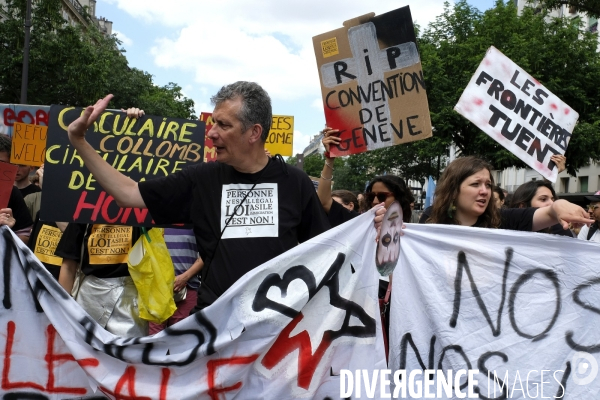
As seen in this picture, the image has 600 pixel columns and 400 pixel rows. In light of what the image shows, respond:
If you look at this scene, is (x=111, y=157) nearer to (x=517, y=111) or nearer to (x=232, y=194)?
(x=232, y=194)

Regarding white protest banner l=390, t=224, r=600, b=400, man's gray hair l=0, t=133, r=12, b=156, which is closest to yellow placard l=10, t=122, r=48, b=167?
man's gray hair l=0, t=133, r=12, b=156

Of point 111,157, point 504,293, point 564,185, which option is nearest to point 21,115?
point 111,157

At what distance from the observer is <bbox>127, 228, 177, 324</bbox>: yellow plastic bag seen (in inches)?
160

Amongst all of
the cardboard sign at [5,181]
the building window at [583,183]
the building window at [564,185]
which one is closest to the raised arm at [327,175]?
the cardboard sign at [5,181]

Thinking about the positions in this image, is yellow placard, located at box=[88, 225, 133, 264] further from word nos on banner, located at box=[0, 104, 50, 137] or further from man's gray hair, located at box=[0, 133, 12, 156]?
word nos on banner, located at box=[0, 104, 50, 137]

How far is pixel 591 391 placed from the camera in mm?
3033

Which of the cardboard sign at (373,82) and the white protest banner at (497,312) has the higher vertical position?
the cardboard sign at (373,82)

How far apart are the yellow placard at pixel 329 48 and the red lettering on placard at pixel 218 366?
76.6 inches

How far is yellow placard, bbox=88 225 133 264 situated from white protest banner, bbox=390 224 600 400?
5.79 feet

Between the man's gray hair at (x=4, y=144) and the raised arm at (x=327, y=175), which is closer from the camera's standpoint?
the raised arm at (x=327, y=175)

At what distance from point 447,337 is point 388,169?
3428 centimetres

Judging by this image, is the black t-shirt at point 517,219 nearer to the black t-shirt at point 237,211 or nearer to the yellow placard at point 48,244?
the black t-shirt at point 237,211

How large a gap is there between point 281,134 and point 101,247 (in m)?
5.98

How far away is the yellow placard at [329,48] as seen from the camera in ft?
13.1
